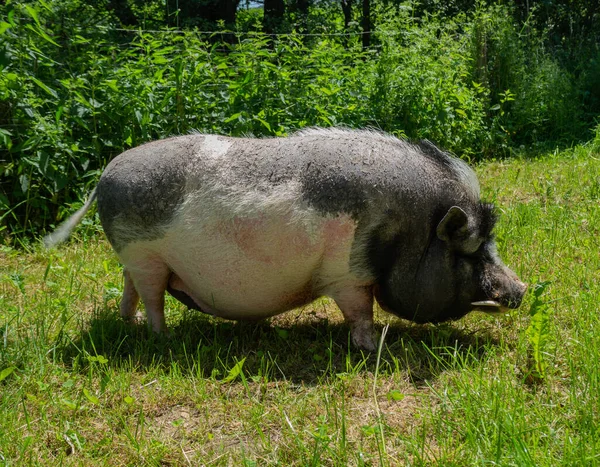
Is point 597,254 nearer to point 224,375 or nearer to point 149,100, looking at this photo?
point 224,375

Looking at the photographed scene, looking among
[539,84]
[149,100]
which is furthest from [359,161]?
[539,84]

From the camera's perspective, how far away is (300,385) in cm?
325

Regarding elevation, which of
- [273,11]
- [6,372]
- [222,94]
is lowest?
[6,372]

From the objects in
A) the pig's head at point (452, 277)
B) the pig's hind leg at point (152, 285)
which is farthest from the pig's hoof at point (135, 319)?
the pig's head at point (452, 277)

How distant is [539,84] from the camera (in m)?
8.98

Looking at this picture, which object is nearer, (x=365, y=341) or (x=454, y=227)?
(x=454, y=227)

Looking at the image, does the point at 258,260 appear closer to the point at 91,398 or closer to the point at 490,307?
the point at 91,398

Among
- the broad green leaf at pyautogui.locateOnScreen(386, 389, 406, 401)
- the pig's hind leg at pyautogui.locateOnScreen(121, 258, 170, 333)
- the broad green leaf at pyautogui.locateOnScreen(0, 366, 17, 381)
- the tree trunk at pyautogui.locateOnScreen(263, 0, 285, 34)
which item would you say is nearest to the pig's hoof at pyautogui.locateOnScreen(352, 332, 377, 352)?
the broad green leaf at pyautogui.locateOnScreen(386, 389, 406, 401)

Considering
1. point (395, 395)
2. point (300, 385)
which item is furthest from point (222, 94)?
point (395, 395)

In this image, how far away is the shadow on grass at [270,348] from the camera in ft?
11.1

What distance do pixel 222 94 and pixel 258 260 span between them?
3299 mm

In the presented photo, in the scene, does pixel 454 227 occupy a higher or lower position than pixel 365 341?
higher

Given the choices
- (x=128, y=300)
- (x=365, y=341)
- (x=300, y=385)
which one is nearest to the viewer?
(x=300, y=385)

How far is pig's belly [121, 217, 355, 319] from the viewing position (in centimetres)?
340
